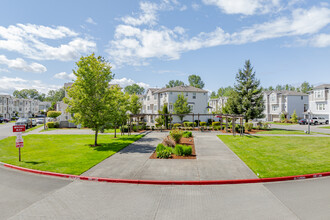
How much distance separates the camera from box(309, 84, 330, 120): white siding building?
165 ft

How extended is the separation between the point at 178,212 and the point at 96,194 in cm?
362

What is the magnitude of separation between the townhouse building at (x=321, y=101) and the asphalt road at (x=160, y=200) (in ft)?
171

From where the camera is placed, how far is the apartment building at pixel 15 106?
277ft

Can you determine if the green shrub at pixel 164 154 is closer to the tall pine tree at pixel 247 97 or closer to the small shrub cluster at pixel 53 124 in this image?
the tall pine tree at pixel 247 97

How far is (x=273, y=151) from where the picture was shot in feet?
54.0

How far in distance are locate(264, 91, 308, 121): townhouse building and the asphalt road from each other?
5728 centimetres

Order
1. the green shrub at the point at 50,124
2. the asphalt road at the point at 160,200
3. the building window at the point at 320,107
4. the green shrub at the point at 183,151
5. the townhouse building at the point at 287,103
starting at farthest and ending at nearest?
1. the townhouse building at the point at 287,103
2. the building window at the point at 320,107
3. the green shrub at the point at 50,124
4. the green shrub at the point at 183,151
5. the asphalt road at the point at 160,200

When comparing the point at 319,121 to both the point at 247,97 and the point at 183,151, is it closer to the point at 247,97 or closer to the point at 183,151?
the point at 247,97

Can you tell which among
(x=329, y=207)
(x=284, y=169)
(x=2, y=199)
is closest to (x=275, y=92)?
(x=284, y=169)

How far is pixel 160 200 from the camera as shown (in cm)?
761

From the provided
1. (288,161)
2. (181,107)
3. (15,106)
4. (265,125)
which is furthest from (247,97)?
(15,106)

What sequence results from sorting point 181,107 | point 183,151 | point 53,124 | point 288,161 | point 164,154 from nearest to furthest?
point 288,161 < point 164,154 < point 183,151 < point 53,124 < point 181,107

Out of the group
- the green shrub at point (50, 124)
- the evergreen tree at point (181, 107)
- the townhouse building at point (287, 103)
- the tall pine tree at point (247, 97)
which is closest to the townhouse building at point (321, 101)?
the townhouse building at point (287, 103)

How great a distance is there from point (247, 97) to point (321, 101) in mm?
29390
